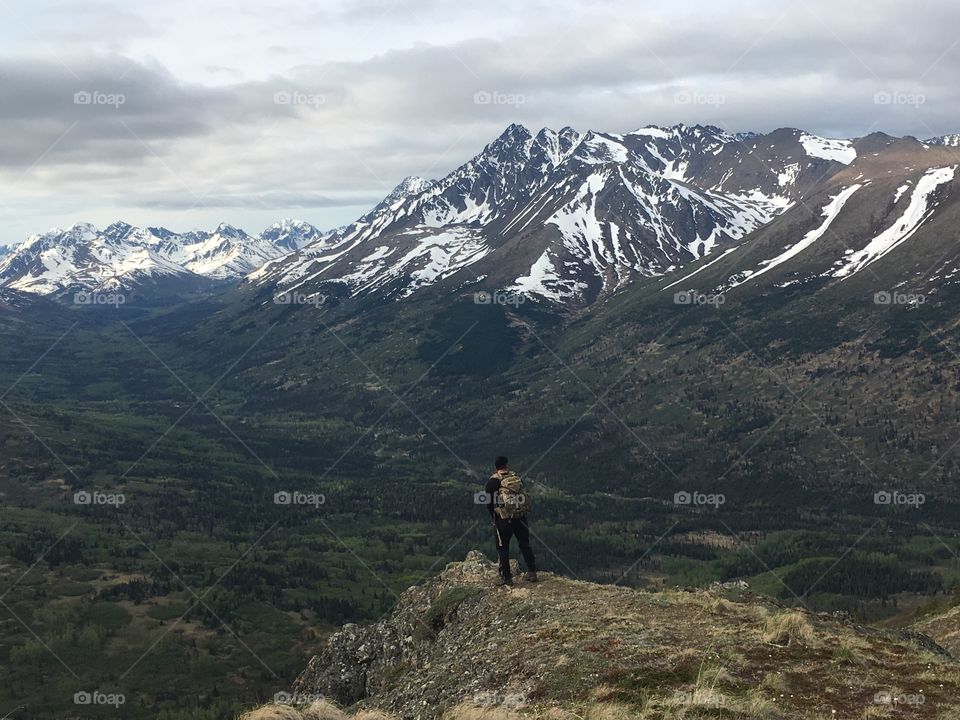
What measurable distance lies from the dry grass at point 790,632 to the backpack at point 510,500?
10925 mm

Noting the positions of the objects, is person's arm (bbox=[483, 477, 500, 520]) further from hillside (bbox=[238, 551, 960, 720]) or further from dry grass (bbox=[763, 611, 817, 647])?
dry grass (bbox=[763, 611, 817, 647])

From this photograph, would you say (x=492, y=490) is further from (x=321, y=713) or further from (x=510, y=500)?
(x=321, y=713)

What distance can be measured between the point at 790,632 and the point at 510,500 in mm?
12197

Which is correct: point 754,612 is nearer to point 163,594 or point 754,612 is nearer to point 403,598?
point 403,598

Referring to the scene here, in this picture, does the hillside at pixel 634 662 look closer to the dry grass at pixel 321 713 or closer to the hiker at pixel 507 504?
the dry grass at pixel 321 713

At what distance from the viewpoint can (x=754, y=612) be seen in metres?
28.8

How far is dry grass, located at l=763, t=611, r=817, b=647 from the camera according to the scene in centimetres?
2462

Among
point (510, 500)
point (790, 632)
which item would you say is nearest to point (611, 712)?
point (790, 632)

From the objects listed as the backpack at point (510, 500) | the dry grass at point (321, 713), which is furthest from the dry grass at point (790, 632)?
the dry grass at point (321, 713)

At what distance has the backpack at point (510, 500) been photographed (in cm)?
3262

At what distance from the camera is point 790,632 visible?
82.3 ft

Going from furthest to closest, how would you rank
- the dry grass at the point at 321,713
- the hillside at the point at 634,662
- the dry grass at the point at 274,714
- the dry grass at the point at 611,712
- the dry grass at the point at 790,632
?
the dry grass at the point at 790,632, the dry grass at the point at 321,713, the dry grass at the point at 274,714, the hillside at the point at 634,662, the dry grass at the point at 611,712

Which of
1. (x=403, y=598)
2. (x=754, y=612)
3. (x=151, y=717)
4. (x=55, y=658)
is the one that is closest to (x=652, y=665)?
(x=754, y=612)

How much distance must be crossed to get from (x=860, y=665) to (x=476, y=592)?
58.9 feet
